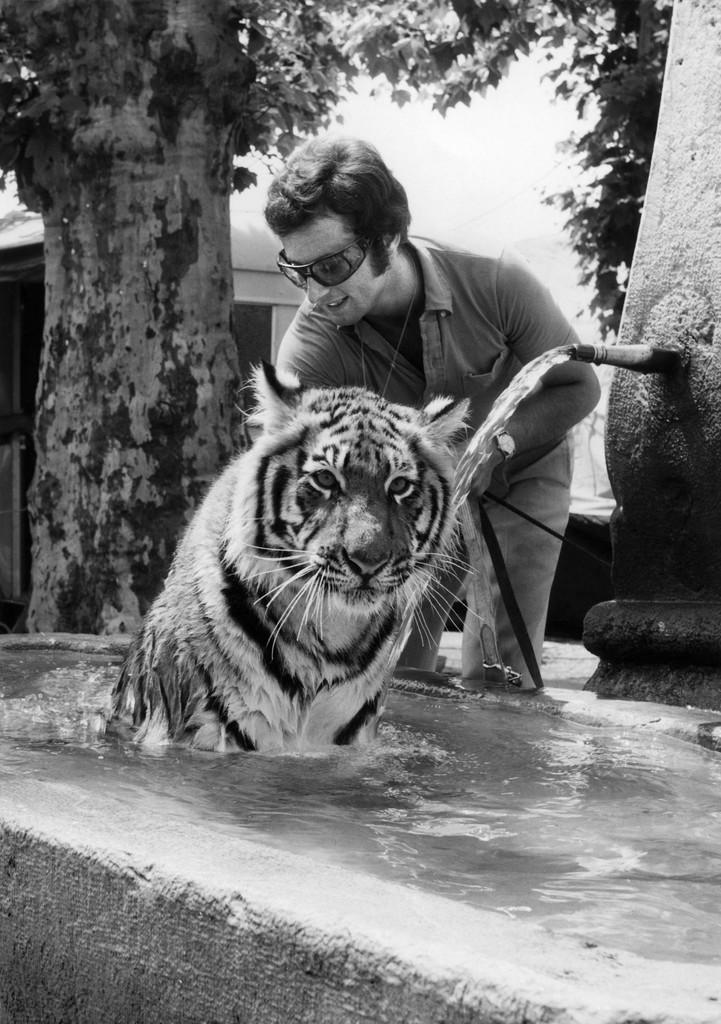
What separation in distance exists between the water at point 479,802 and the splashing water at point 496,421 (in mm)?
536

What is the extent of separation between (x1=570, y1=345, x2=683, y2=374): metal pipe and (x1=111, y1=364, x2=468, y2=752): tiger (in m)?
0.71

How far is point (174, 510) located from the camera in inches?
324

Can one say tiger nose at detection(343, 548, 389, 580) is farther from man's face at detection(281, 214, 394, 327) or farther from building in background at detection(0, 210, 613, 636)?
building in background at detection(0, 210, 613, 636)

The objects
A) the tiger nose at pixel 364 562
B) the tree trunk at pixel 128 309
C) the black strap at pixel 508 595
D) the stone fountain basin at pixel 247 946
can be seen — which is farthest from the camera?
the tree trunk at pixel 128 309

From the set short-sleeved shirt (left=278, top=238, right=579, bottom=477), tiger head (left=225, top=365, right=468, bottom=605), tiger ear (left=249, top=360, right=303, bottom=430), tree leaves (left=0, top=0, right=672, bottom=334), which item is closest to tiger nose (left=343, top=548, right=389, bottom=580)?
tiger head (left=225, top=365, right=468, bottom=605)

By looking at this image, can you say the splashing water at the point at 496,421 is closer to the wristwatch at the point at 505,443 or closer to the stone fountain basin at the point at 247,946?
the wristwatch at the point at 505,443

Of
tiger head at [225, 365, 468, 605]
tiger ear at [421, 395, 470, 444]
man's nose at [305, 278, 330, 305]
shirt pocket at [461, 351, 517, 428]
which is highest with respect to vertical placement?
man's nose at [305, 278, 330, 305]

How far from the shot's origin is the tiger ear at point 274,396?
404 centimetres

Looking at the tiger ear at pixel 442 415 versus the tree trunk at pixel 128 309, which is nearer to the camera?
the tiger ear at pixel 442 415

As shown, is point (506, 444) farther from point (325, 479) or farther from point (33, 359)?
point (33, 359)

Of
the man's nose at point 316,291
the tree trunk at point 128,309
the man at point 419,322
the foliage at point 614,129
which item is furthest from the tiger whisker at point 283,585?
the foliage at point 614,129

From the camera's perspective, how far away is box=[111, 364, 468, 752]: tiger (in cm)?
390

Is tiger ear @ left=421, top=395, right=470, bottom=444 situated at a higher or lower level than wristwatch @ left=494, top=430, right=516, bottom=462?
higher

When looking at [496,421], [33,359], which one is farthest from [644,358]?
[33,359]
